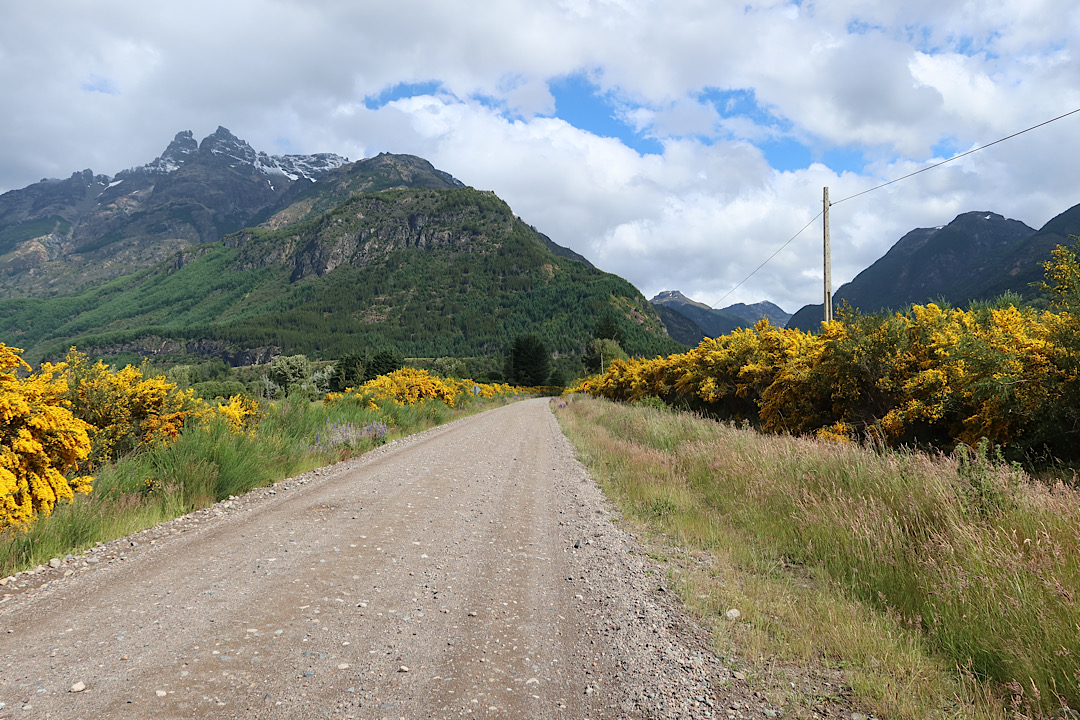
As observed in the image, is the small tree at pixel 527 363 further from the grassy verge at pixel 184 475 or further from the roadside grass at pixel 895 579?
the roadside grass at pixel 895 579

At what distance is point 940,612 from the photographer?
3.84 m

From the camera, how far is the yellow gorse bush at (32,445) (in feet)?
17.4

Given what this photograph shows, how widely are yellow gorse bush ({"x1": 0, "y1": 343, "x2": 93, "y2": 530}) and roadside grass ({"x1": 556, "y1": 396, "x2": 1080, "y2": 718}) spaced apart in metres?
7.02

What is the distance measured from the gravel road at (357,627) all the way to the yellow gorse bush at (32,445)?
0.92 meters

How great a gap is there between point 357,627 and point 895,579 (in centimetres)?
461

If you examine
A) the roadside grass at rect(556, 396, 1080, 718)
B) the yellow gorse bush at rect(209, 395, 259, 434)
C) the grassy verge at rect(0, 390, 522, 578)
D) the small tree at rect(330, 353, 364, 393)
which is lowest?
the roadside grass at rect(556, 396, 1080, 718)

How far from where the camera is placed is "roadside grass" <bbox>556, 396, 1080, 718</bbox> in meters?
3.05

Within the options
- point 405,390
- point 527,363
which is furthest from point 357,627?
point 527,363

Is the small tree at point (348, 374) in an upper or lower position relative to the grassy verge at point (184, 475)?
upper

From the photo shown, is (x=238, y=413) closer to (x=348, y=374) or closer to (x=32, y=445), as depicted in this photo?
(x=32, y=445)

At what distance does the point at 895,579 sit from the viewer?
14.5 ft

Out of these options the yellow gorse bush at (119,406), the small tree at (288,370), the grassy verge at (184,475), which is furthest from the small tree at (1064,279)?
the small tree at (288,370)

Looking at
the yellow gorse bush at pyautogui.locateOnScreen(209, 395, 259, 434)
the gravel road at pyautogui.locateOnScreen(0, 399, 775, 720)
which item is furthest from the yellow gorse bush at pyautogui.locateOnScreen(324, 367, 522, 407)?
the gravel road at pyautogui.locateOnScreen(0, 399, 775, 720)

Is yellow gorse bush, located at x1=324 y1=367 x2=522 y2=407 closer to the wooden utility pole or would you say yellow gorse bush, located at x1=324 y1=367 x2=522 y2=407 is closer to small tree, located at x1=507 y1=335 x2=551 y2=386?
the wooden utility pole
